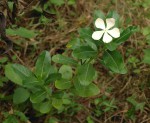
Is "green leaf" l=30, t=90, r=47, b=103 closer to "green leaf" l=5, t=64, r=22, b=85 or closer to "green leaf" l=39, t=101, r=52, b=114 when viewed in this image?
"green leaf" l=39, t=101, r=52, b=114

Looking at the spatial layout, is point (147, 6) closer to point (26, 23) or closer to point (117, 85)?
point (117, 85)

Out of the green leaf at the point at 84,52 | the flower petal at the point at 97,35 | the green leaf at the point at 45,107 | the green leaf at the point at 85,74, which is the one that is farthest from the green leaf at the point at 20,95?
the flower petal at the point at 97,35

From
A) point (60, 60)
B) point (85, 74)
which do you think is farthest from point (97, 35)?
point (60, 60)

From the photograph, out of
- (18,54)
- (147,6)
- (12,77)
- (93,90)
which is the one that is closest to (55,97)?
(93,90)

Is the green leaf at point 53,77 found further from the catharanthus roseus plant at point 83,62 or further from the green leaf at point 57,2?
the green leaf at point 57,2

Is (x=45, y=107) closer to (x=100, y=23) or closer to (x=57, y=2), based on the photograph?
(x=100, y=23)

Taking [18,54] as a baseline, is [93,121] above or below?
below
